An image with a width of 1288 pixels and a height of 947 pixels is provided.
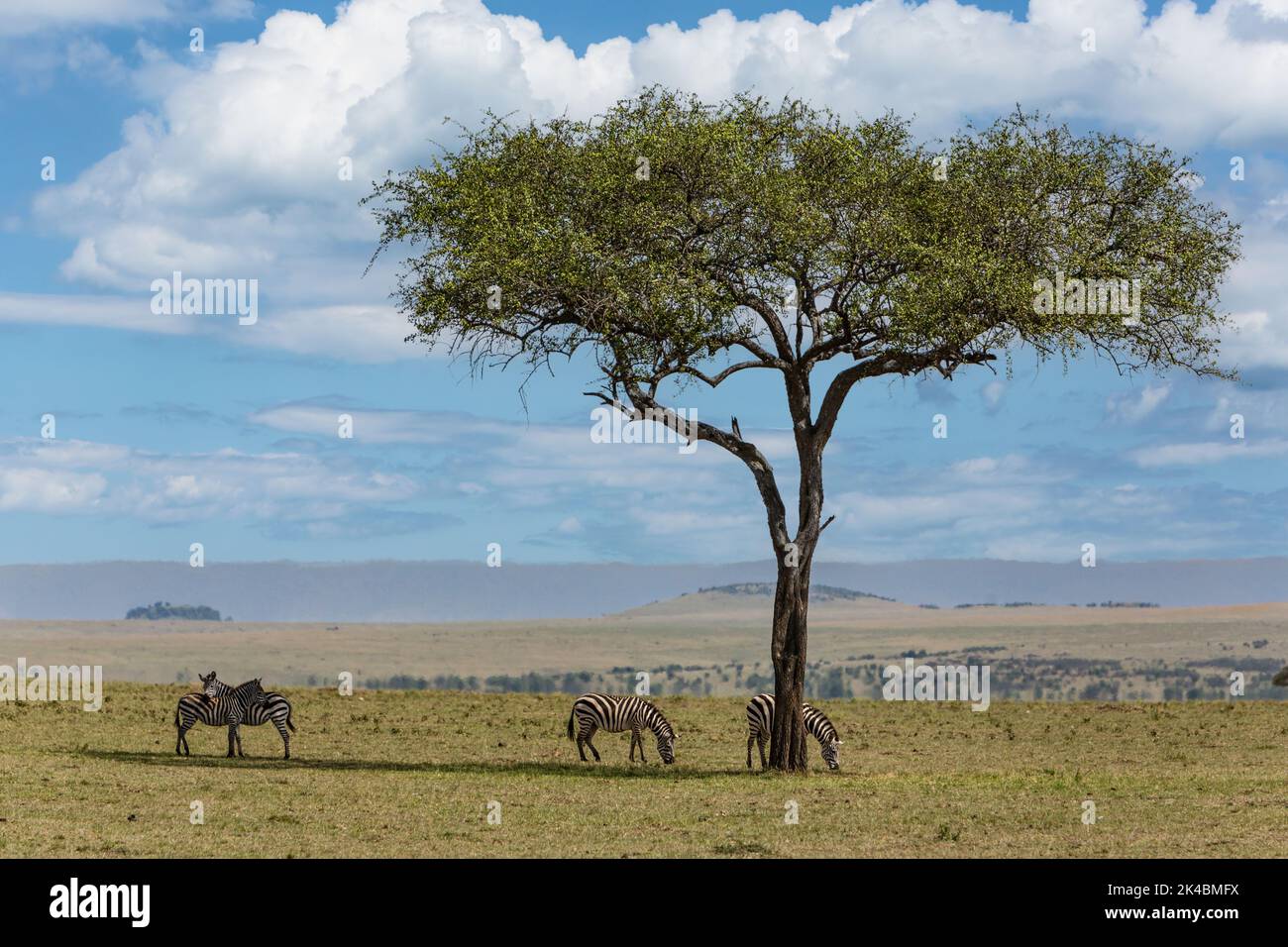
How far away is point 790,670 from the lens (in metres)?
35.0

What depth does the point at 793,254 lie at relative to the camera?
33.9 metres

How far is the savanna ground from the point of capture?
21766 mm

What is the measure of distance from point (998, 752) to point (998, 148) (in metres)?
16.4

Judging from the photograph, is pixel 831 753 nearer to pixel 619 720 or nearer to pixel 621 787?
pixel 619 720

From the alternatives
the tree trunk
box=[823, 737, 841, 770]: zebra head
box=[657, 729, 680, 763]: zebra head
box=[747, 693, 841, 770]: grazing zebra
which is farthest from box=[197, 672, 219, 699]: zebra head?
box=[823, 737, 841, 770]: zebra head

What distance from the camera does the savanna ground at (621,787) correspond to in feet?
71.4

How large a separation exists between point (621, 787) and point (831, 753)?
8017 mm

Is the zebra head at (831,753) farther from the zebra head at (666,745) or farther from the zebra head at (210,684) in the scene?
the zebra head at (210,684)

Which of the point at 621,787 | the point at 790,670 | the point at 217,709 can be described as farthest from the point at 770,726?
the point at 217,709

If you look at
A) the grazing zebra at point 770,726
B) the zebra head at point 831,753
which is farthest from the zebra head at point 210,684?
the zebra head at point 831,753

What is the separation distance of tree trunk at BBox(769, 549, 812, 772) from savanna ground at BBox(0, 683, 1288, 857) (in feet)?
2.95

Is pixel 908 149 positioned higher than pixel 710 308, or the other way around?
pixel 908 149

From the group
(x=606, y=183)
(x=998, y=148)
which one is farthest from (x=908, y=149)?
(x=606, y=183)
